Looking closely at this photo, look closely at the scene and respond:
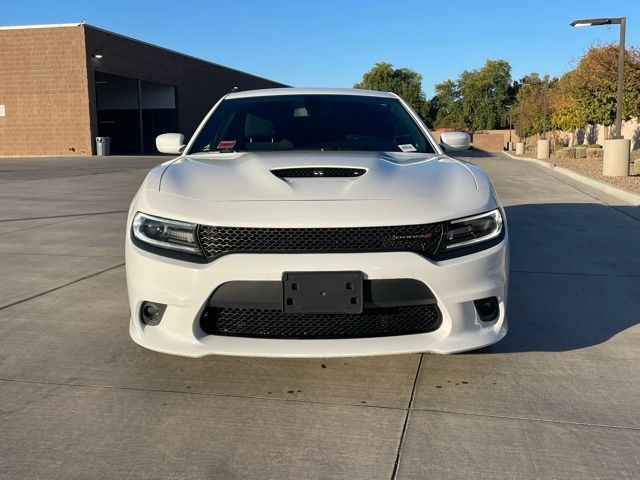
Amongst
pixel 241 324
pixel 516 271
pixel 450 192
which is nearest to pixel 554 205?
pixel 516 271

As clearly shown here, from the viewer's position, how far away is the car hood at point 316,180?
3.02m

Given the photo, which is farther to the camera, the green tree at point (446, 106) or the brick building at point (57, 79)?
the green tree at point (446, 106)

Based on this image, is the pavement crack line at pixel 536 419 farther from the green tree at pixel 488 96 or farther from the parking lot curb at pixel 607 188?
the green tree at pixel 488 96

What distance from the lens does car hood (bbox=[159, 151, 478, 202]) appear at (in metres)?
3.02

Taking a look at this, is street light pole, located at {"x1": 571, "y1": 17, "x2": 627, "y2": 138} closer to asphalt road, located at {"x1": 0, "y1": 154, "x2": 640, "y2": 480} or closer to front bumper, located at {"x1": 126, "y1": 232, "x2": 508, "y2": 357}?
asphalt road, located at {"x1": 0, "y1": 154, "x2": 640, "y2": 480}

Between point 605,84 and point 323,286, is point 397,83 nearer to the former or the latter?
point 605,84

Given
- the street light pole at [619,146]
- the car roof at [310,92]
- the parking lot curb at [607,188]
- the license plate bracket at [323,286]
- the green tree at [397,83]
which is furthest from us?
the green tree at [397,83]

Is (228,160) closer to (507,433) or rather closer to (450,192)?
(450,192)

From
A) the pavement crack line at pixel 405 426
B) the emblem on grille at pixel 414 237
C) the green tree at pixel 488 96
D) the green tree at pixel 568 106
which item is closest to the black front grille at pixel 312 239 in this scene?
the emblem on grille at pixel 414 237

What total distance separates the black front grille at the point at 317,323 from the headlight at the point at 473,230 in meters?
0.34

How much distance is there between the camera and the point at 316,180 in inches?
125

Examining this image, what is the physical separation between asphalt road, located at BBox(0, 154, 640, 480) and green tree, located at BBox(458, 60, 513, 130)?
73.5 meters

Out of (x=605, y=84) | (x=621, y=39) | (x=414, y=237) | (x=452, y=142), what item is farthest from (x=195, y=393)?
(x=605, y=84)

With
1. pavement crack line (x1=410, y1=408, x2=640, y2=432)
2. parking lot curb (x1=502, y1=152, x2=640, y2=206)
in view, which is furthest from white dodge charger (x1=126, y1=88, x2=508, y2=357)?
parking lot curb (x1=502, y1=152, x2=640, y2=206)
